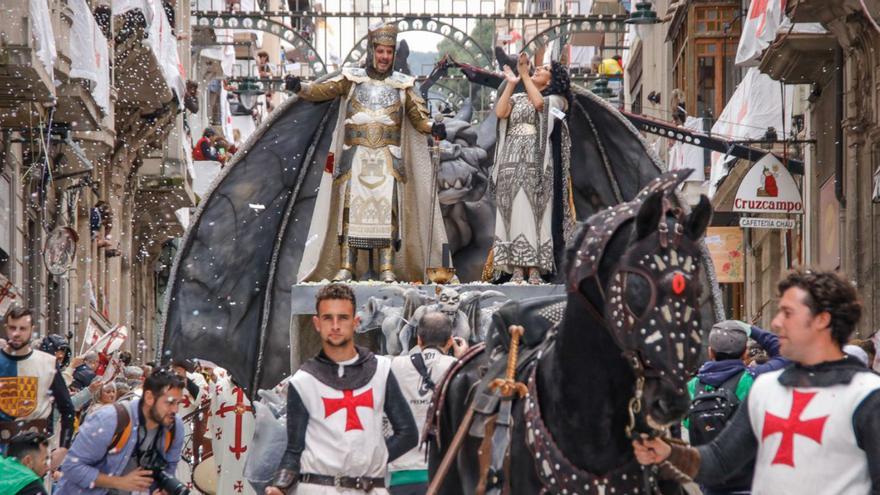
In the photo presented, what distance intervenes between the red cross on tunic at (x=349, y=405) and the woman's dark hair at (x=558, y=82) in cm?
750

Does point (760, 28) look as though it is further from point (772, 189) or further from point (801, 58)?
point (772, 189)

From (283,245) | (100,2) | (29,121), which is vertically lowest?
(283,245)

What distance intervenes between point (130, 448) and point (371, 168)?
6.31 meters

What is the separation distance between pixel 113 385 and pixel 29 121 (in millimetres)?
6716

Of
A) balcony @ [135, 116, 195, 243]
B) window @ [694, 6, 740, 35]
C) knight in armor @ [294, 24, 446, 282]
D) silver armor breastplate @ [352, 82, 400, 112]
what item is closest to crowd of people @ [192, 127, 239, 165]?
balcony @ [135, 116, 195, 243]

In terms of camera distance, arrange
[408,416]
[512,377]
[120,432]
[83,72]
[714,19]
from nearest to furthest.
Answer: [512,377] → [408,416] → [120,432] → [83,72] → [714,19]

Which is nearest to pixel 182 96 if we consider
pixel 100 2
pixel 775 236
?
pixel 100 2

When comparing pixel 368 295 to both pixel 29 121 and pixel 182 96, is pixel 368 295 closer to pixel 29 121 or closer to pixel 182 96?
pixel 29 121

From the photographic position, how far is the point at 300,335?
15102 mm

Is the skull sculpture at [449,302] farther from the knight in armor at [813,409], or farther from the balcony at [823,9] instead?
the balcony at [823,9]

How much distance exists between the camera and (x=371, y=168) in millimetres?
15852

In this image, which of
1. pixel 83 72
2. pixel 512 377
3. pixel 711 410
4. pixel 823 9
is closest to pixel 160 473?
pixel 711 410

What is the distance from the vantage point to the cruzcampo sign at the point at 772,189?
25328 mm

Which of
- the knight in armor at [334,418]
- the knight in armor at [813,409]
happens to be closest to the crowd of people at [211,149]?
the knight in armor at [334,418]
